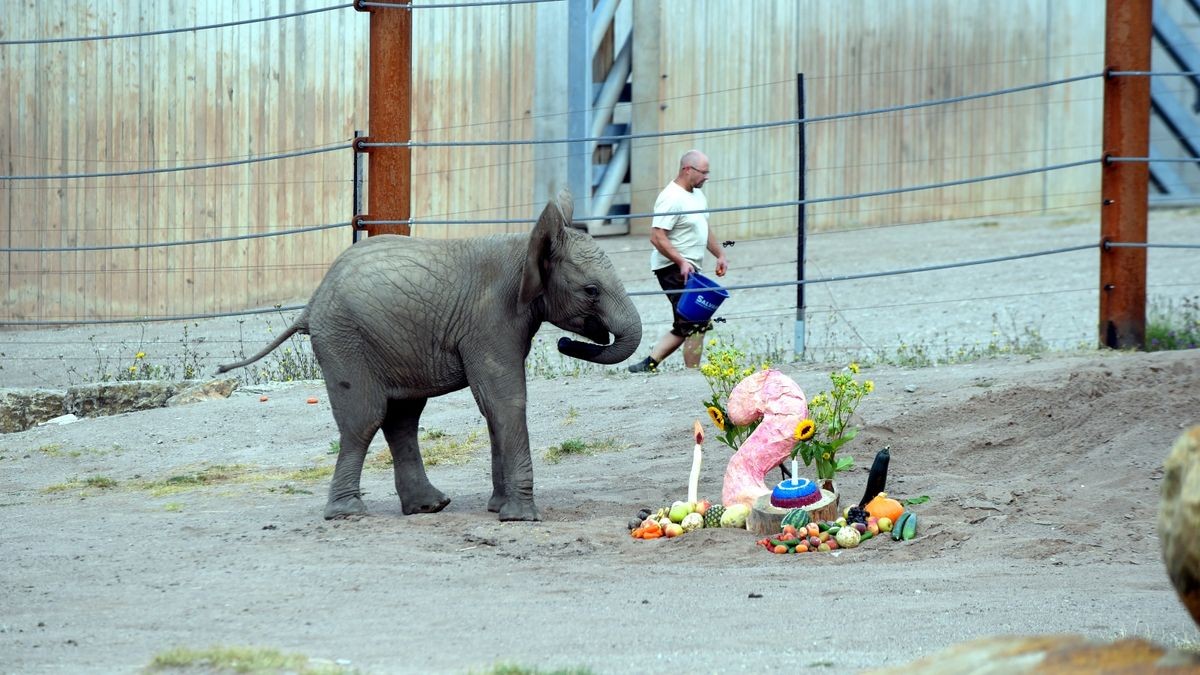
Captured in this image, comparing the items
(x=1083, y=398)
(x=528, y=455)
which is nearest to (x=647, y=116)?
(x=1083, y=398)

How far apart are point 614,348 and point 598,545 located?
37.8 inches

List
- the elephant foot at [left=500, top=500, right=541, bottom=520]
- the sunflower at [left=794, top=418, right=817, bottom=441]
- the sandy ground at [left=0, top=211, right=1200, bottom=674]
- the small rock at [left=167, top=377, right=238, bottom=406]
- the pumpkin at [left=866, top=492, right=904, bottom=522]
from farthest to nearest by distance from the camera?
the small rock at [left=167, top=377, right=238, bottom=406], the elephant foot at [left=500, top=500, right=541, bottom=520], the sunflower at [left=794, top=418, right=817, bottom=441], the pumpkin at [left=866, top=492, right=904, bottom=522], the sandy ground at [left=0, top=211, right=1200, bottom=674]

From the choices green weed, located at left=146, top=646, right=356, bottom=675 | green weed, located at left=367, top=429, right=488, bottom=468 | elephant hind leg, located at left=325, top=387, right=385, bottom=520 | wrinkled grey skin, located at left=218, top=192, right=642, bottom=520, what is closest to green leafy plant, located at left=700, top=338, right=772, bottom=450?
wrinkled grey skin, located at left=218, top=192, right=642, bottom=520

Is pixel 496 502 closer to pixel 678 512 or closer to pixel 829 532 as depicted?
pixel 678 512

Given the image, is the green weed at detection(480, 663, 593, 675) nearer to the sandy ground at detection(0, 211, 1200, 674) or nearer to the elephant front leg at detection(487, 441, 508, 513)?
the sandy ground at detection(0, 211, 1200, 674)

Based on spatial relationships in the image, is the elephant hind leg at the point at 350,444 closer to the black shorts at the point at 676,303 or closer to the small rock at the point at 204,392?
the small rock at the point at 204,392

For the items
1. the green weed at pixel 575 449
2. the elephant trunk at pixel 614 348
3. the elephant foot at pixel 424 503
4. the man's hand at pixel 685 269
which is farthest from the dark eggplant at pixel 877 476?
the man's hand at pixel 685 269

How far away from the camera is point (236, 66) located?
545 inches

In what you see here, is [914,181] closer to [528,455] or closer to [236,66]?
[236,66]

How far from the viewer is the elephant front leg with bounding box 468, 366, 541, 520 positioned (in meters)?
7.20

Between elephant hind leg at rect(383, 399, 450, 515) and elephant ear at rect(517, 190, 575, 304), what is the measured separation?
32.4 inches

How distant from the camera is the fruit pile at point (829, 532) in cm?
661

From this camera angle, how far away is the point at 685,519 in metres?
7.00

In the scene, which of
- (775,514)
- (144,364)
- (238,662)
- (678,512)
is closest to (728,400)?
(678,512)
